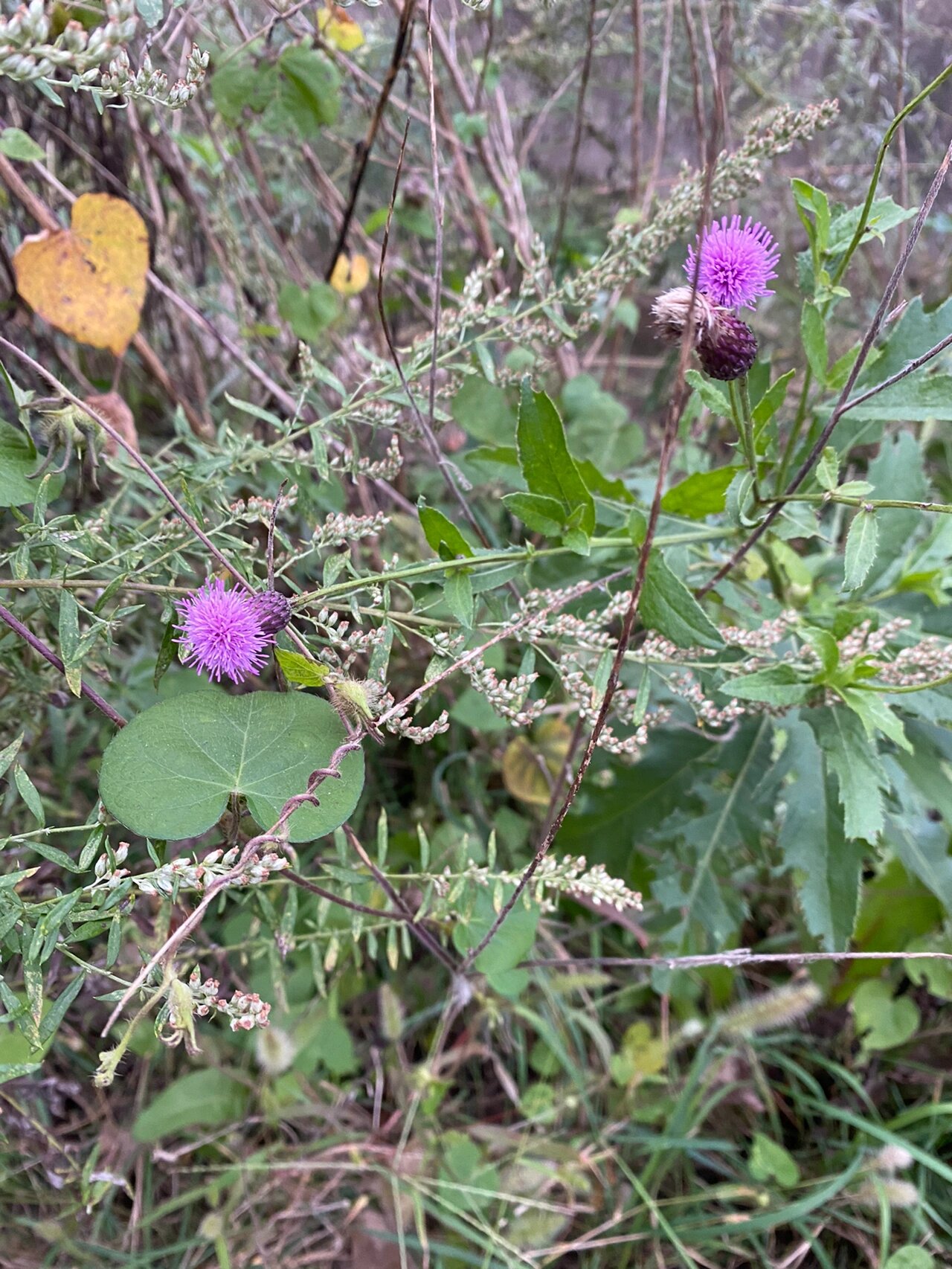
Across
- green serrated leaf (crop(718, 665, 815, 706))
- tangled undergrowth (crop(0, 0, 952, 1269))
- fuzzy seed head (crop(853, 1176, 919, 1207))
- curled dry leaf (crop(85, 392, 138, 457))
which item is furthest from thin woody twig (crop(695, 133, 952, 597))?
fuzzy seed head (crop(853, 1176, 919, 1207))

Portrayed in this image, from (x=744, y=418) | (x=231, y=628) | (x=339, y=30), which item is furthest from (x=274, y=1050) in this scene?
(x=339, y=30)

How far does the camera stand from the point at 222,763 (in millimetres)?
689

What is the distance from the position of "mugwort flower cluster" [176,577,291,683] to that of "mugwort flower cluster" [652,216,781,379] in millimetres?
408

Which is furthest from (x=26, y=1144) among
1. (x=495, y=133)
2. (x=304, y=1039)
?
(x=495, y=133)

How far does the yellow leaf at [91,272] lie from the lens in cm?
99

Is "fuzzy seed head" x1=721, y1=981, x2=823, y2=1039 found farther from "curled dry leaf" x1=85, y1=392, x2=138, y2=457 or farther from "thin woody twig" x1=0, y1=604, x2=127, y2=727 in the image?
"curled dry leaf" x1=85, y1=392, x2=138, y2=457

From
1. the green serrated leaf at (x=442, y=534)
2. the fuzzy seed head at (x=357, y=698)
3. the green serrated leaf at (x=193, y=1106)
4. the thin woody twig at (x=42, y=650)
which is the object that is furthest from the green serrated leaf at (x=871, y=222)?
the green serrated leaf at (x=193, y=1106)

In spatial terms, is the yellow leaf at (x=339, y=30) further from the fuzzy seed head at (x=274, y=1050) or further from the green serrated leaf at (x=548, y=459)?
the fuzzy seed head at (x=274, y=1050)

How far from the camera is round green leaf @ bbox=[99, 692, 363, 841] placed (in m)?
0.64

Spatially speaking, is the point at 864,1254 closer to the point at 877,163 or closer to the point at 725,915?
the point at 725,915

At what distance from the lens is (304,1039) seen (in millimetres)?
1282

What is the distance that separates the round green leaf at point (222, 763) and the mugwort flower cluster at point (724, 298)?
1.46ft

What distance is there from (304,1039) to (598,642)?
2.85 feet

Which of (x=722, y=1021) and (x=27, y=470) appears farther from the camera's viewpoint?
(x=722, y=1021)
